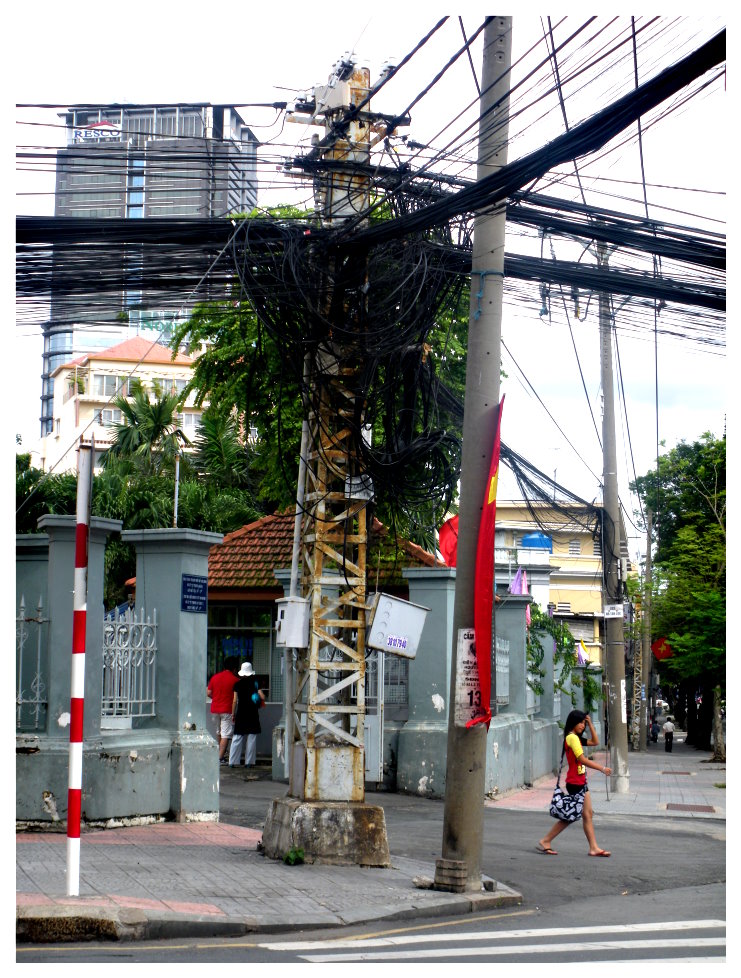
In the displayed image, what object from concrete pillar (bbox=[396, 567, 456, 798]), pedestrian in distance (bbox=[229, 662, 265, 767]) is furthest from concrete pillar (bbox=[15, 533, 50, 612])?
pedestrian in distance (bbox=[229, 662, 265, 767])

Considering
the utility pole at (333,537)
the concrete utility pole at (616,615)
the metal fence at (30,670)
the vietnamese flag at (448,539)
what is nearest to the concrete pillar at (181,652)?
the metal fence at (30,670)

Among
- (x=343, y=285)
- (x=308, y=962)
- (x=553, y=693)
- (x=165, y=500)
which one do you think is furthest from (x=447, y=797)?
(x=165, y=500)

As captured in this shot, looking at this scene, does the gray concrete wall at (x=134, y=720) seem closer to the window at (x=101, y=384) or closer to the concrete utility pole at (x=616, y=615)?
the concrete utility pole at (x=616, y=615)

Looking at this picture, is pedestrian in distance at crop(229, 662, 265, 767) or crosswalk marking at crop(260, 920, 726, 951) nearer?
crosswalk marking at crop(260, 920, 726, 951)

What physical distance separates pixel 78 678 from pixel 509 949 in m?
3.22

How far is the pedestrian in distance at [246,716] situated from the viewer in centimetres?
1769

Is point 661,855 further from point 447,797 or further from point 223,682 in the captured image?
point 223,682

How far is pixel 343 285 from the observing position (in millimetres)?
9992

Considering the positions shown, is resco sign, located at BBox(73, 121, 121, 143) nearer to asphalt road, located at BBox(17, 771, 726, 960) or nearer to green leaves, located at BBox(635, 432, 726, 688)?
asphalt road, located at BBox(17, 771, 726, 960)

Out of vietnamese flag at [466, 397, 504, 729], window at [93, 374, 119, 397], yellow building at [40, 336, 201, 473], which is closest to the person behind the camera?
vietnamese flag at [466, 397, 504, 729]

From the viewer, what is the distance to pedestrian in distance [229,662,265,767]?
17.7 meters

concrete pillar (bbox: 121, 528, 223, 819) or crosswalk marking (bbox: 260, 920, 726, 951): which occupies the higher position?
concrete pillar (bbox: 121, 528, 223, 819)

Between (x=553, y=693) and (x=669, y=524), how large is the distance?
69.5 ft

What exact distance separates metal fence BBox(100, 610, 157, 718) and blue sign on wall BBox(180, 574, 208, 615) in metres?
0.35
